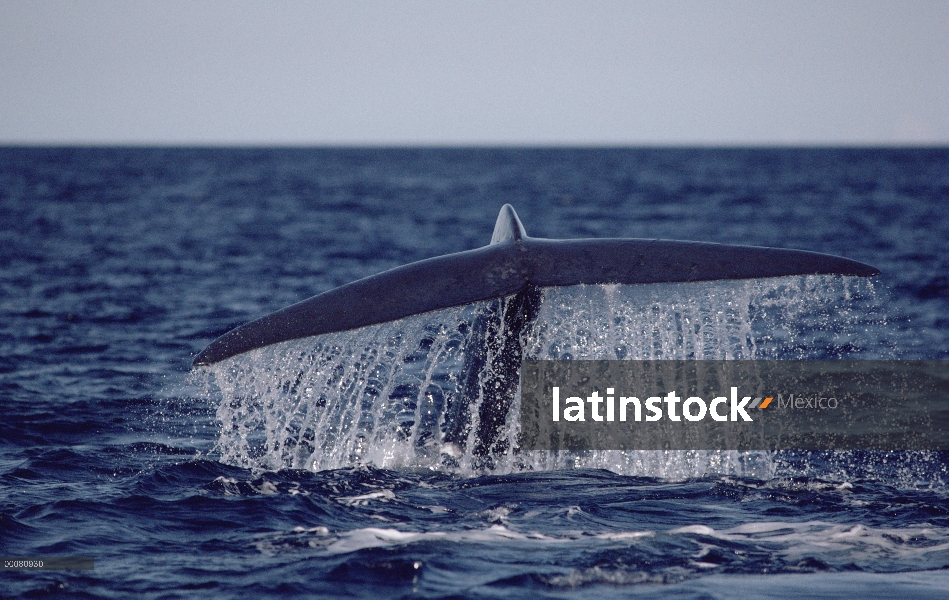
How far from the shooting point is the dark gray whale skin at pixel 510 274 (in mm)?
5875

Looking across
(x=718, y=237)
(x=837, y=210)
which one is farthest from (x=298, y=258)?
(x=837, y=210)

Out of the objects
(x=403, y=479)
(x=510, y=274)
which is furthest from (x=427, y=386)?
(x=510, y=274)

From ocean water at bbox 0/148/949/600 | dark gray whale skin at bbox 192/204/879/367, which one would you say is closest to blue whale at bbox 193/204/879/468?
dark gray whale skin at bbox 192/204/879/367

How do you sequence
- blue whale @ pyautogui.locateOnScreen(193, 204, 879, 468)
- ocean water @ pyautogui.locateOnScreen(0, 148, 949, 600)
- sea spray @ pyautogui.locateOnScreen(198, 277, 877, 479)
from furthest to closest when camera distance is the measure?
sea spray @ pyautogui.locateOnScreen(198, 277, 877, 479), ocean water @ pyautogui.locateOnScreen(0, 148, 949, 600), blue whale @ pyautogui.locateOnScreen(193, 204, 879, 468)

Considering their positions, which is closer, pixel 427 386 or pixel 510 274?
pixel 510 274

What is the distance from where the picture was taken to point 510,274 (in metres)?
6.38

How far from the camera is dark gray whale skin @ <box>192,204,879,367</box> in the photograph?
5.88 m

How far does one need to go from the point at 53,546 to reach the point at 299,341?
232 centimetres

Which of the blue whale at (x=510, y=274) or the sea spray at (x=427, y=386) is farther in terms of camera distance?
the sea spray at (x=427, y=386)

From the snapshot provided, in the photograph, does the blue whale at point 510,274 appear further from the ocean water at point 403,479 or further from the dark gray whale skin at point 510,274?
the ocean water at point 403,479

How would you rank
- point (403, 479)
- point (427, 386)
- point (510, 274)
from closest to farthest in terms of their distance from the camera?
point (510, 274) → point (403, 479) → point (427, 386)

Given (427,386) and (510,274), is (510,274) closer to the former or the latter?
(510,274)

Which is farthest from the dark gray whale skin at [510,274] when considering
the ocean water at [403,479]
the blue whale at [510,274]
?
the ocean water at [403,479]

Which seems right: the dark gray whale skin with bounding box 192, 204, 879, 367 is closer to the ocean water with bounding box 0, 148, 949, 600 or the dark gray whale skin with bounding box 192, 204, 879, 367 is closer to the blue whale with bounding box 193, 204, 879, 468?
the blue whale with bounding box 193, 204, 879, 468
